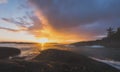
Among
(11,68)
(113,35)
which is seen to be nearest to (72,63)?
(11,68)

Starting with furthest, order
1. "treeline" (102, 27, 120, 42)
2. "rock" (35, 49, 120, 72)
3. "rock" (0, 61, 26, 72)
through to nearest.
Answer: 1. "treeline" (102, 27, 120, 42)
2. "rock" (35, 49, 120, 72)
3. "rock" (0, 61, 26, 72)

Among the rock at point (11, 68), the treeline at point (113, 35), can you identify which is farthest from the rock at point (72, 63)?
the treeline at point (113, 35)

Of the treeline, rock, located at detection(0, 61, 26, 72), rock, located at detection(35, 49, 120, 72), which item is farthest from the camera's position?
the treeline

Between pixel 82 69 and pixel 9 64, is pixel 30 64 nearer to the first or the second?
pixel 9 64

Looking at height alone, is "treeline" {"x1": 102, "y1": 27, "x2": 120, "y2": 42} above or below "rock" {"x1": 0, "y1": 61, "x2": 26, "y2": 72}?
above

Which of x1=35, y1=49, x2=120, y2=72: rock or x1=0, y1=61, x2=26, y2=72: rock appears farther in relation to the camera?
x1=35, y1=49, x2=120, y2=72: rock

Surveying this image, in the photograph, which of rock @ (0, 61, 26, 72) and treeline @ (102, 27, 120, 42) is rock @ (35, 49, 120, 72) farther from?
treeline @ (102, 27, 120, 42)

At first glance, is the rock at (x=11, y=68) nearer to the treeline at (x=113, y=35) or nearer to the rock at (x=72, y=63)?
the rock at (x=72, y=63)

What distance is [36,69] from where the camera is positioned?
12.1 metres

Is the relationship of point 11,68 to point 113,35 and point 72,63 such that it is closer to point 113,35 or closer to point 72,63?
point 72,63

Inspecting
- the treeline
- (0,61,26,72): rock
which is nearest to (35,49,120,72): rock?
(0,61,26,72): rock

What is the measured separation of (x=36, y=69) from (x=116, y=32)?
158476 millimetres

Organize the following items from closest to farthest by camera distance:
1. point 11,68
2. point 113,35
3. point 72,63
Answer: point 11,68 < point 72,63 < point 113,35

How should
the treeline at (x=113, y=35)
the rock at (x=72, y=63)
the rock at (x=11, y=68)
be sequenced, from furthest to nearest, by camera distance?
the treeline at (x=113, y=35)
the rock at (x=72, y=63)
the rock at (x=11, y=68)
